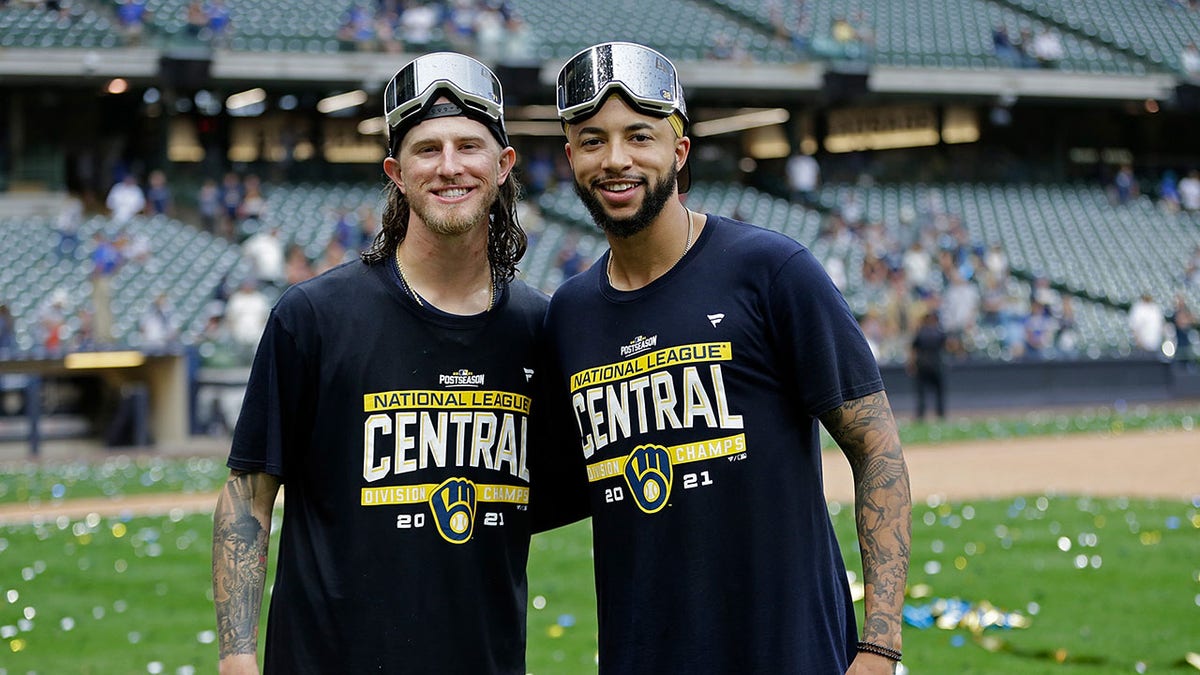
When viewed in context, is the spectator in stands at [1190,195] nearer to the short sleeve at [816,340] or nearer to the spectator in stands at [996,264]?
the spectator in stands at [996,264]

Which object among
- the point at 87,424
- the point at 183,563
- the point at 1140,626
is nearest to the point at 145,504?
the point at 183,563

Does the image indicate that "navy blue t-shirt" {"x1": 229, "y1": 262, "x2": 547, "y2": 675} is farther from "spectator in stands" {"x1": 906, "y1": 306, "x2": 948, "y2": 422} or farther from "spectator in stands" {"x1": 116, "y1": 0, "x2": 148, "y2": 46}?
"spectator in stands" {"x1": 116, "y1": 0, "x2": 148, "y2": 46}

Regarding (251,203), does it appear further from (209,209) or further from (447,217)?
(447,217)

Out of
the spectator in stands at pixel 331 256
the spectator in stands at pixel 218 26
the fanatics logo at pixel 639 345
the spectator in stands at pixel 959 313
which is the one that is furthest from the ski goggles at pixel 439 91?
the spectator in stands at pixel 218 26

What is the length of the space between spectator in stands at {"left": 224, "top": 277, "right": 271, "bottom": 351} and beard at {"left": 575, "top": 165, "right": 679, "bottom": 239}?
15670 mm

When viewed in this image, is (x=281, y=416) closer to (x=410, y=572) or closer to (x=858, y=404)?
(x=410, y=572)

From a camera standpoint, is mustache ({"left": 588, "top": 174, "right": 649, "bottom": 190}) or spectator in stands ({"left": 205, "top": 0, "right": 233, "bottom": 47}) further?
spectator in stands ({"left": 205, "top": 0, "right": 233, "bottom": 47})

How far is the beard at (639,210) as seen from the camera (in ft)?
10.8

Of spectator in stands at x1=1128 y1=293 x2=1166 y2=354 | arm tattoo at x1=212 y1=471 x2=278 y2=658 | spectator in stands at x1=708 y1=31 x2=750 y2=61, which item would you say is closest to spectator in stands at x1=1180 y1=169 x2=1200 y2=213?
spectator in stands at x1=1128 y1=293 x2=1166 y2=354

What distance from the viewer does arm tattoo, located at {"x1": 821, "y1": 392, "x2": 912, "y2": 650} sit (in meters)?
3.13

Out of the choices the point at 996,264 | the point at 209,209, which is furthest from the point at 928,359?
the point at 209,209

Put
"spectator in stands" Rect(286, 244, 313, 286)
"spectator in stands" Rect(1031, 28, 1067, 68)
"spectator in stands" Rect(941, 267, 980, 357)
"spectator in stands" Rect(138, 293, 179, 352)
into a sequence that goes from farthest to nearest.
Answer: "spectator in stands" Rect(1031, 28, 1067, 68) → "spectator in stands" Rect(941, 267, 980, 357) → "spectator in stands" Rect(286, 244, 313, 286) → "spectator in stands" Rect(138, 293, 179, 352)

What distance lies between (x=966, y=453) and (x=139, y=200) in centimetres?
1546

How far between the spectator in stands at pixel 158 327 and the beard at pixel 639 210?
51.7ft
